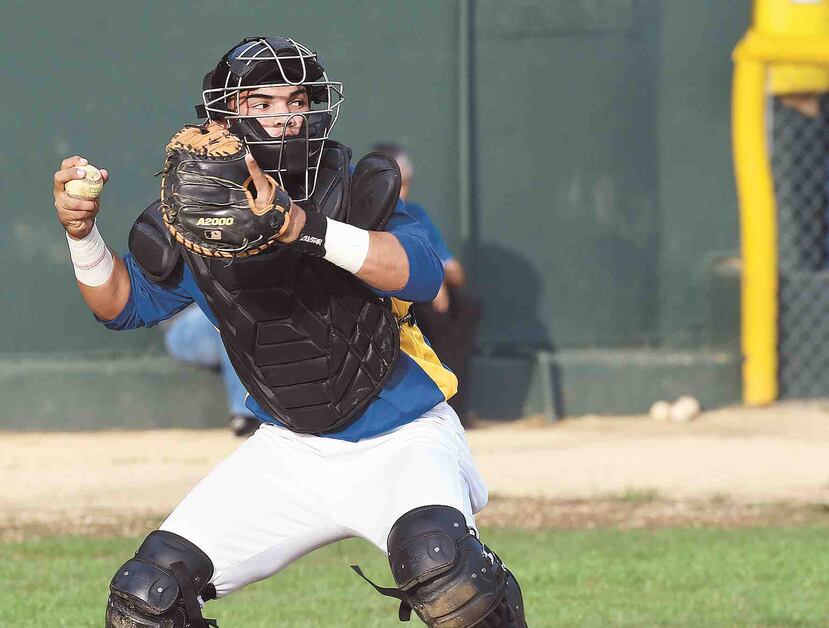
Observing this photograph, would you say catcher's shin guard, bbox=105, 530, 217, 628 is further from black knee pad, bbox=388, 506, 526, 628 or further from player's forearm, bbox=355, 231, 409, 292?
player's forearm, bbox=355, 231, 409, 292

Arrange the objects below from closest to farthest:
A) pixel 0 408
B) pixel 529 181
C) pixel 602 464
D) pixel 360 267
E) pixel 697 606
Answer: pixel 360 267 → pixel 697 606 → pixel 602 464 → pixel 0 408 → pixel 529 181

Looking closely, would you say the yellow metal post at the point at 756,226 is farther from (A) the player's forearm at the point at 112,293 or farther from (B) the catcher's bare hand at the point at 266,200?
(B) the catcher's bare hand at the point at 266,200

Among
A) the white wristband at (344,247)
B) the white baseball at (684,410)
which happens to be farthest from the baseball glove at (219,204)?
the white baseball at (684,410)

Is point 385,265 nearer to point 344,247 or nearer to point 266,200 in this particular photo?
point 344,247

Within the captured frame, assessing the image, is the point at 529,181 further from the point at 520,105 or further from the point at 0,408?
the point at 0,408

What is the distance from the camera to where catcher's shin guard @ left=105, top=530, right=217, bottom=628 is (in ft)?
13.8

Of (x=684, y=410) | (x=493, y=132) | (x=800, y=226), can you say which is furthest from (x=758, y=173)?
(x=493, y=132)

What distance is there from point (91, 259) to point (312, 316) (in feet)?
2.18

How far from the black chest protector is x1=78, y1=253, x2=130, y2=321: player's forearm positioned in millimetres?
140

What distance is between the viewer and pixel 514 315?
35.4 ft

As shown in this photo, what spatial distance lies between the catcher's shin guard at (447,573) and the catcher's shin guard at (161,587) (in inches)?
21.0

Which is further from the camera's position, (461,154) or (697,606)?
(461,154)

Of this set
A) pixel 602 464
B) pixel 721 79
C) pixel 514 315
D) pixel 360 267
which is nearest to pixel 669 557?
pixel 602 464

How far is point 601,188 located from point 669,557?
14.4ft
